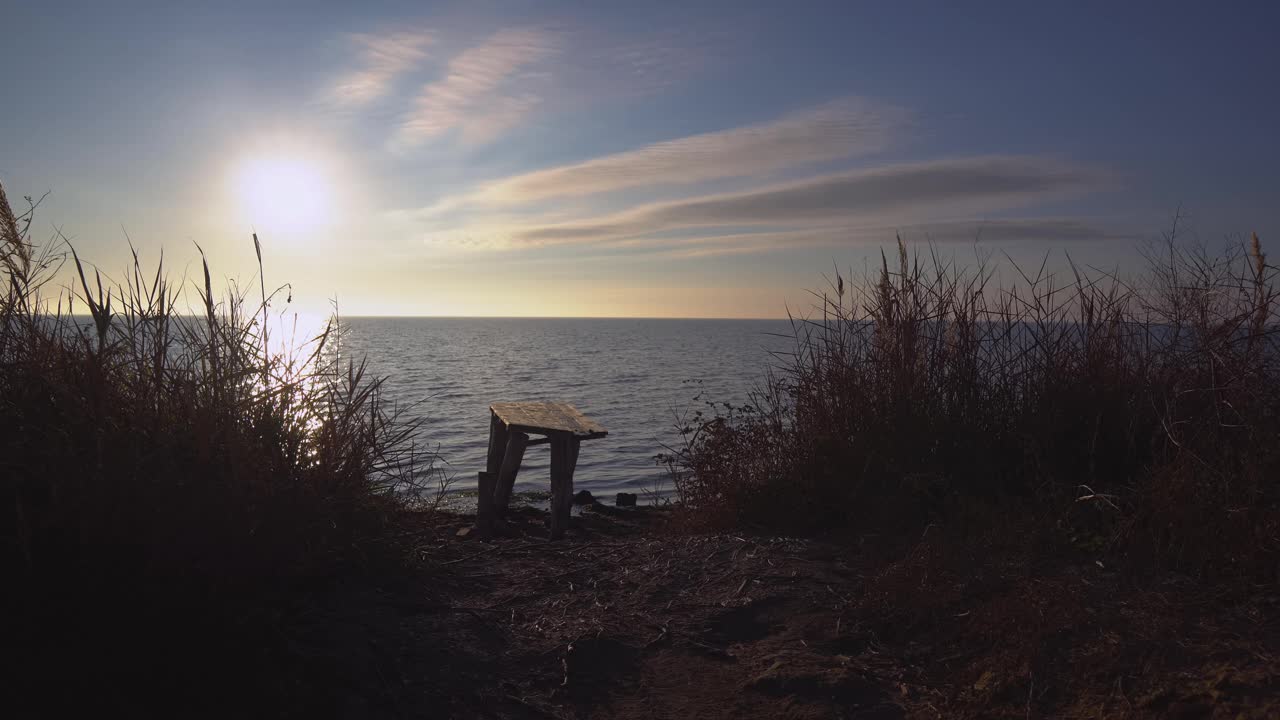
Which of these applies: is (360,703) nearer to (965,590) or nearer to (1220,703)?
(965,590)

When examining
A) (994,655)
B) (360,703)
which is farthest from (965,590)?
(360,703)

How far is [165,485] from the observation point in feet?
10.2

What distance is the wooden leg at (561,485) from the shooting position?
22.2 ft

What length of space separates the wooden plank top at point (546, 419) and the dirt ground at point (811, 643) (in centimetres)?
221

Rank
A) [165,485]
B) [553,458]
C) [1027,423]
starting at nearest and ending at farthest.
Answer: [165,485] < [1027,423] < [553,458]

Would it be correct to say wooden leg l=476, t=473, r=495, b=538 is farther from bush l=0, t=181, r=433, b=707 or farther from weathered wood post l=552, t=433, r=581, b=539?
bush l=0, t=181, r=433, b=707

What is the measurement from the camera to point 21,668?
2.52 metres

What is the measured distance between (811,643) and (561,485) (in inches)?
146

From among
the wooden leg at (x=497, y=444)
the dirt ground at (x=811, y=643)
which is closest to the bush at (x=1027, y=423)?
the dirt ground at (x=811, y=643)

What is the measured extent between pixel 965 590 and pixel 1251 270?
314 cm

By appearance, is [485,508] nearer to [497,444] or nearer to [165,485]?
[497,444]

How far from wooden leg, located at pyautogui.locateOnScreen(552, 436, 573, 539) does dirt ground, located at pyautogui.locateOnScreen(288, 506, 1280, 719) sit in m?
2.27

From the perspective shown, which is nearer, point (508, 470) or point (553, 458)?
point (553, 458)

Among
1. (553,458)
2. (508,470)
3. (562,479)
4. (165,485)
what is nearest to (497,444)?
(508,470)
